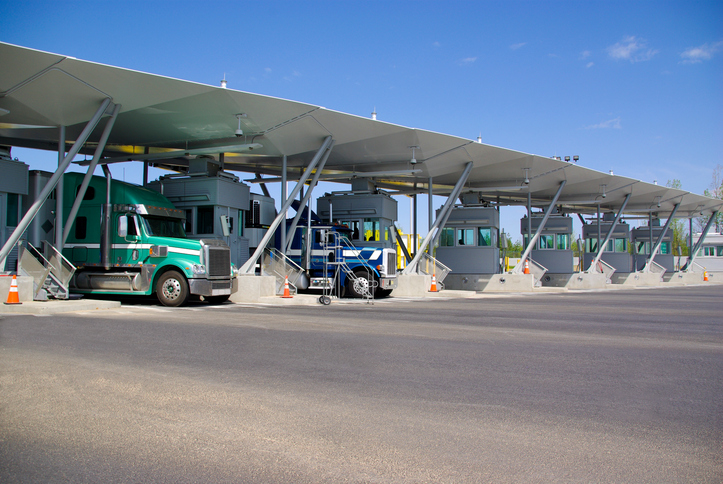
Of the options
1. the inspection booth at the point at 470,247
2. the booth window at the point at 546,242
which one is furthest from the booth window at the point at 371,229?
the booth window at the point at 546,242

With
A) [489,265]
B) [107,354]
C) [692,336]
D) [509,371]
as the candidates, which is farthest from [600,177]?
[107,354]

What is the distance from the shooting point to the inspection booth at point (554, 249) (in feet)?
107

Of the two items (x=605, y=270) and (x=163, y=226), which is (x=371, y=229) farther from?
(x=605, y=270)

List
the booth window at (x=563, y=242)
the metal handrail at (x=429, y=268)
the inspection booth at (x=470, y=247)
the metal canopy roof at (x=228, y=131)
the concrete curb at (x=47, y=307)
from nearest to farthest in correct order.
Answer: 1. the concrete curb at (x=47, y=307)
2. the metal canopy roof at (x=228, y=131)
3. the metal handrail at (x=429, y=268)
4. the inspection booth at (x=470, y=247)
5. the booth window at (x=563, y=242)

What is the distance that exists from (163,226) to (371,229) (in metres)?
8.74

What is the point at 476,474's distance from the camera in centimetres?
333

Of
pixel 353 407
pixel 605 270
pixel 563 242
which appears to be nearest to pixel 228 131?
pixel 353 407

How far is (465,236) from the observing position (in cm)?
2678

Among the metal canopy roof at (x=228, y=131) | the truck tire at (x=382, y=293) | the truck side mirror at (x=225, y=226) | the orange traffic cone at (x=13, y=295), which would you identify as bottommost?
the truck tire at (x=382, y=293)

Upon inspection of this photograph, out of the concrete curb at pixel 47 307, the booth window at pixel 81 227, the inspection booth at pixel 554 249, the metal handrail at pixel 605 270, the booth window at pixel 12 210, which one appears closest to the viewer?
the concrete curb at pixel 47 307

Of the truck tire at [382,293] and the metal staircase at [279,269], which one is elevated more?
the metal staircase at [279,269]

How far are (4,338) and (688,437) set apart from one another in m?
8.51

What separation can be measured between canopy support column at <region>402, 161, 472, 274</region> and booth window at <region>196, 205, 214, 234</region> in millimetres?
8016

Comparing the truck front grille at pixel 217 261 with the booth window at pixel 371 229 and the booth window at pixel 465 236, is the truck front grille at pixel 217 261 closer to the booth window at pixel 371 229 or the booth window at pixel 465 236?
the booth window at pixel 371 229
